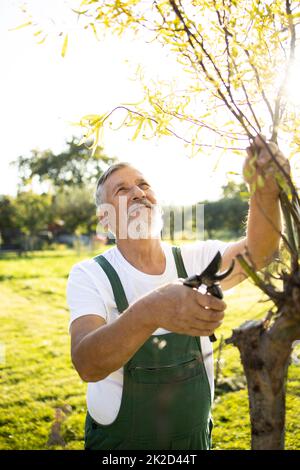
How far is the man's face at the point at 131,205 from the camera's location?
274cm

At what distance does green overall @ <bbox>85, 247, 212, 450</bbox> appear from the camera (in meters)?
2.30

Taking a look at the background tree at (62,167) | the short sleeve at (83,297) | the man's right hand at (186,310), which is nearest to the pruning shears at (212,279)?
the man's right hand at (186,310)

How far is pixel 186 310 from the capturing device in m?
1.52

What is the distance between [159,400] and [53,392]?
449 centimetres

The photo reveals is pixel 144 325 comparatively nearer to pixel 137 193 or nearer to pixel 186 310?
pixel 186 310

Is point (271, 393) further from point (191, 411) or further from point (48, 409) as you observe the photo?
point (48, 409)

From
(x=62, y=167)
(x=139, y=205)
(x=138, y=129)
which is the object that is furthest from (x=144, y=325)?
(x=62, y=167)

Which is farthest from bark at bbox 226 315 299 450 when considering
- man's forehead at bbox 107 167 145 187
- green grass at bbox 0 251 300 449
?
man's forehead at bbox 107 167 145 187

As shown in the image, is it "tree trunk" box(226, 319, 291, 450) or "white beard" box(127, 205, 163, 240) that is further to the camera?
"white beard" box(127, 205, 163, 240)

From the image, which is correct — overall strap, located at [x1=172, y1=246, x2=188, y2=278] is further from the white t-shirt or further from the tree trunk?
the tree trunk

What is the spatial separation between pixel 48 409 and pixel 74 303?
4072 millimetres

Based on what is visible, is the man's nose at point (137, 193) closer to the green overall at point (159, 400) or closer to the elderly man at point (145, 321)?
the elderly man at point (145, 321)

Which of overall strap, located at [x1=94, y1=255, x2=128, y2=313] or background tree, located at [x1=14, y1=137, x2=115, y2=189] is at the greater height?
background tree, located at [x1=14, y1=137, x2=115, y2=189]

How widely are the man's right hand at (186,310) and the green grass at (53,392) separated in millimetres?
481
